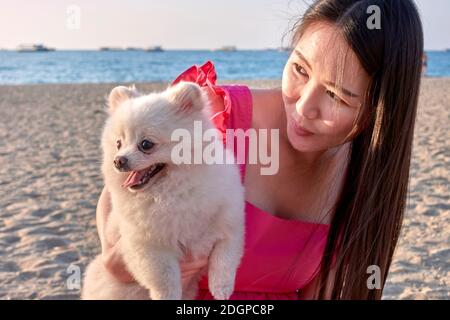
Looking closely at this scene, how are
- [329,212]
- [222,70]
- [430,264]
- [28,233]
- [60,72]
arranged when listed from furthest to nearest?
[222,70] < [60,72] < [28,233] < [430,264] < [329,212]

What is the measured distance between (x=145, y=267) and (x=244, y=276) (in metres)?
0.52

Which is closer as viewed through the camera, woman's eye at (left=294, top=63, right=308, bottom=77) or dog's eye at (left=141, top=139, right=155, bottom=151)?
dog's eye at (left=141, top=139, right=155, bottom=151)

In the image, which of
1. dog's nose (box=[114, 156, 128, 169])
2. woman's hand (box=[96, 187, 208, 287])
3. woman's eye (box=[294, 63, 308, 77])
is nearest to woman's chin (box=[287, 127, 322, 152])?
woman's eye (box=[294, 63, 308, 77])

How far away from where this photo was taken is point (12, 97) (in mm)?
13898

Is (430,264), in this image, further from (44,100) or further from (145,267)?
(44,100)

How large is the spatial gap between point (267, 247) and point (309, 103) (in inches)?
24.1

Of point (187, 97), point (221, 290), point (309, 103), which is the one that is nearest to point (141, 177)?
point (187, 97)

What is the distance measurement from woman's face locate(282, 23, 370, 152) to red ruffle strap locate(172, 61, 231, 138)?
0.87ft

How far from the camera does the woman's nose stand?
1.88m

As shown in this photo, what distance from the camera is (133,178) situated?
1.63 metres

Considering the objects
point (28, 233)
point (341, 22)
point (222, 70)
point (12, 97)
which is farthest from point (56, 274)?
point (222, 70)

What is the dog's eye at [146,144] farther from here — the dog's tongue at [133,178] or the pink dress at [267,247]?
the pink dress at [267,247]

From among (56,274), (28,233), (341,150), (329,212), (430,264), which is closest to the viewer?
(329,212)

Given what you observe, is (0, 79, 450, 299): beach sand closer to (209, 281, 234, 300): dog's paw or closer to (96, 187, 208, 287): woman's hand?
(96, 187, 208, 287): woman's hand
